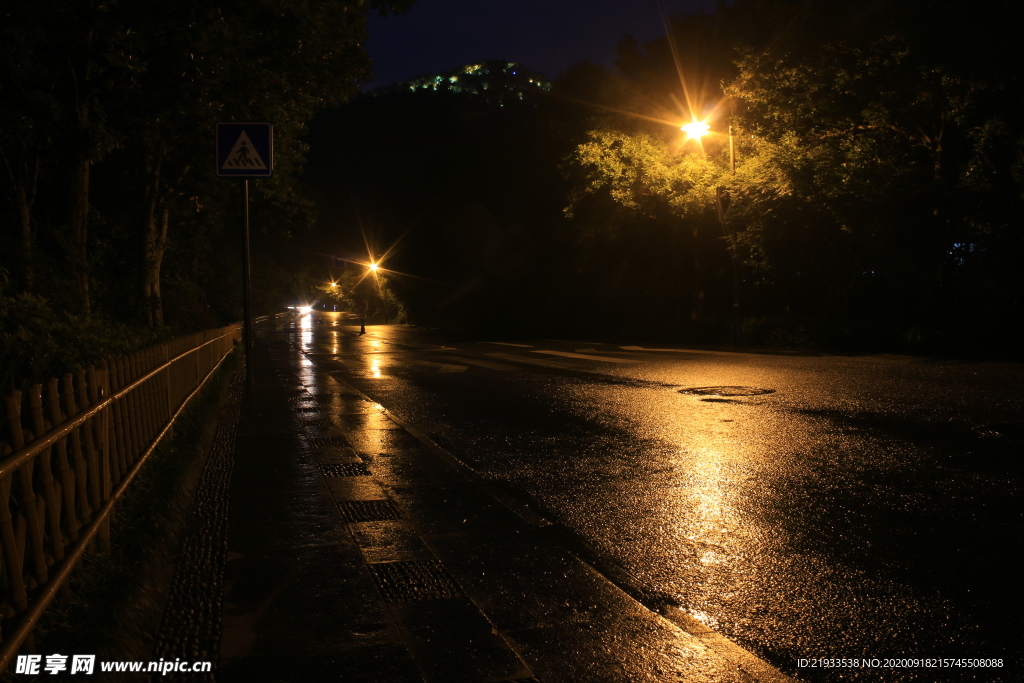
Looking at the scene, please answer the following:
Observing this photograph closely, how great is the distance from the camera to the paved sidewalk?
11.6 feet

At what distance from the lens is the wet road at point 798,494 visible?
3.95 m

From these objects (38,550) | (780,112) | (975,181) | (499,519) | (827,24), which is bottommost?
(499,519)

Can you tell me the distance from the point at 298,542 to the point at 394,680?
88.1 inches

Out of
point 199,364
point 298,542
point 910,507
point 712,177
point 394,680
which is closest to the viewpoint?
point 394,680

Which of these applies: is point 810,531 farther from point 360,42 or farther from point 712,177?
point 712,177

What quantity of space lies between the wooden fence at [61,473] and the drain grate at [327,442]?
252 centimetres

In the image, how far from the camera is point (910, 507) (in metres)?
6.06

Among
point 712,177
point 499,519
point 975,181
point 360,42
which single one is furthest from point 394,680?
point 712,177

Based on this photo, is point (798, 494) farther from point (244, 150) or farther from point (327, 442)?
point (244, 150)

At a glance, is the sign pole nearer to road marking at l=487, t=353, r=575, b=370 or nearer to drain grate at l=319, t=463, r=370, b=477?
drain grate at l=319, t=463, r=370, b=477

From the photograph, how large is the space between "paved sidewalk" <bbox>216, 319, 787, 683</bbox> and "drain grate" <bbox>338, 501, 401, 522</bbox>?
2 cm

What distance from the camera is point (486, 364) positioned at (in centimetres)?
2150

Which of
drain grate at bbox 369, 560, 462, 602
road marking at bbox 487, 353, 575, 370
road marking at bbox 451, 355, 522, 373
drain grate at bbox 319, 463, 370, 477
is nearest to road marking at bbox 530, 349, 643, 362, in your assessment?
road marking at bbox 487, 353, 575, 370

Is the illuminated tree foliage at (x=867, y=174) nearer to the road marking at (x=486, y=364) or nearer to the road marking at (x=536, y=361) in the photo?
the road marking at (x=536, y=361)
